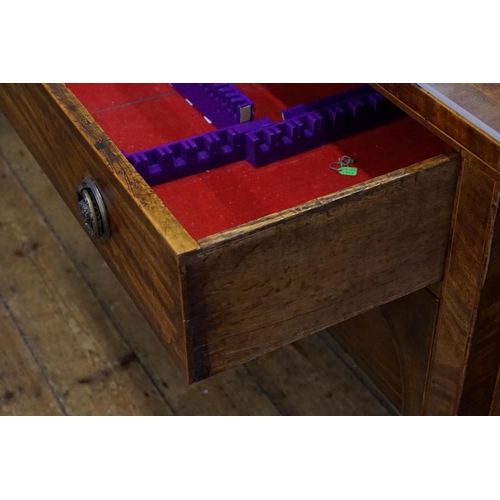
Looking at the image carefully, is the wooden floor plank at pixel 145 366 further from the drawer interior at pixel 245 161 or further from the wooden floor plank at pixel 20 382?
the drawer interior at pixel 245 161

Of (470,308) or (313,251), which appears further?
(470,308)

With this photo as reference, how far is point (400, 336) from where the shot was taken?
111cm

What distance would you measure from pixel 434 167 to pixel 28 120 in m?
0.52

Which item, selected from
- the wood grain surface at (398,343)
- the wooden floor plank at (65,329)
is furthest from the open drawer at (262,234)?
the wooden floor plank at (65,329)

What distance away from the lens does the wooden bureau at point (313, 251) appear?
78 centimetres

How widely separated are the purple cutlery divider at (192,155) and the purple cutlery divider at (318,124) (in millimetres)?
14

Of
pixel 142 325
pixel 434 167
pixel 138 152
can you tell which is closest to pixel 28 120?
pixel 138 152

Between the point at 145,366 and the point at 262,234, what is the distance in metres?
0.57

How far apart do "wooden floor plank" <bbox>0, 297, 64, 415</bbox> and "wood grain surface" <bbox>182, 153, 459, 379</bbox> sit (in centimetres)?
46

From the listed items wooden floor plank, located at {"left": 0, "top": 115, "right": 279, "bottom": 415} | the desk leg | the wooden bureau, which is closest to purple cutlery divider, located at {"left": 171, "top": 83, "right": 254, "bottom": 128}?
the wooden bureau

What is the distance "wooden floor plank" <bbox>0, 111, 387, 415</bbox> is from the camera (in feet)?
4.07

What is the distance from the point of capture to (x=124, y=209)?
833mm

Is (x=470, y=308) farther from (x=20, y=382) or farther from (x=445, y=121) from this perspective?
(x=20, y=382)

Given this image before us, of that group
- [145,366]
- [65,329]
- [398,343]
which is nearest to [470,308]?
[398,343]
